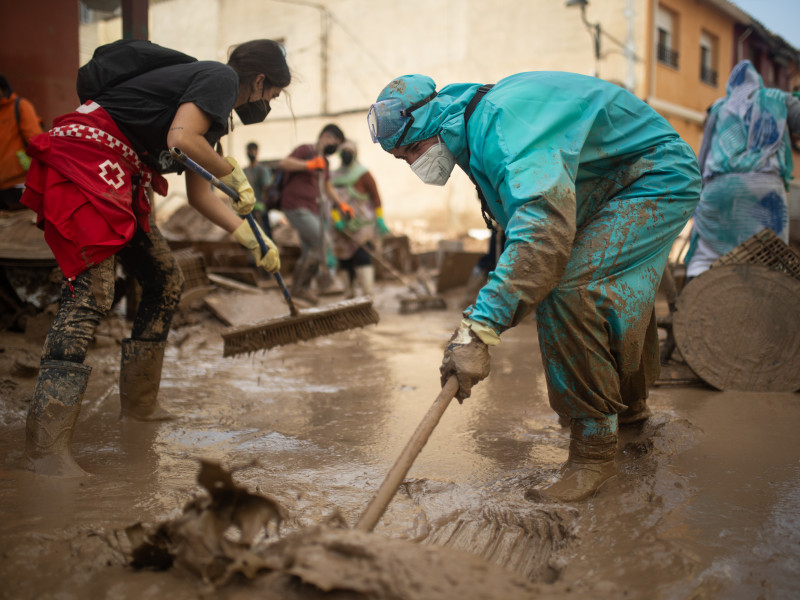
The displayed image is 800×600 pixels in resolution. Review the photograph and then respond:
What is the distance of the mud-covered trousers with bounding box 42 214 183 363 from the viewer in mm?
2385

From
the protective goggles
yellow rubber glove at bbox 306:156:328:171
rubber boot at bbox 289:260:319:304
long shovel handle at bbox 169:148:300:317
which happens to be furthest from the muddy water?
yellow rubber glove at bbox 306:156:328:171

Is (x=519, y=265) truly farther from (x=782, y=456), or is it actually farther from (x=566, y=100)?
(x=782, y=456)

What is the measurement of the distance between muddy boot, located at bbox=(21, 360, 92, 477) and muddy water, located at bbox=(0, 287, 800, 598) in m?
0.08

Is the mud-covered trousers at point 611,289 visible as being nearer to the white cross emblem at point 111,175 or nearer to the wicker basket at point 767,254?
the wicker basket at point 767,254

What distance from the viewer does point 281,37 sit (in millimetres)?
18453

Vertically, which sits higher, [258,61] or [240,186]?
[258,61]

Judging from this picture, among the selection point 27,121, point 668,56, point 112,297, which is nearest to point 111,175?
point 112,297

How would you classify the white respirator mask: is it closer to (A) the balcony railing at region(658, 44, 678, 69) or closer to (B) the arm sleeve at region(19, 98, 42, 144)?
(B) the arm sleeve at region(19, 98, 42, 144)

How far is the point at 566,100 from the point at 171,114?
5.01 ft

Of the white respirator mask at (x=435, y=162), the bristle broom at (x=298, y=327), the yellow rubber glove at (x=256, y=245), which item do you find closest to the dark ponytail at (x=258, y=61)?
the yellow rubber glove at (x=256, y=245)

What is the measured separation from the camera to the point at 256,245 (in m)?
3.25

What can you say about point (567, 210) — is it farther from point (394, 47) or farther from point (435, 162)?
point (394, 47)

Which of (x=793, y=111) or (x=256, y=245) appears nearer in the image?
(x=256, y=245)

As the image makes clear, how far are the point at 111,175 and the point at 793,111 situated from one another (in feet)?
13.5
